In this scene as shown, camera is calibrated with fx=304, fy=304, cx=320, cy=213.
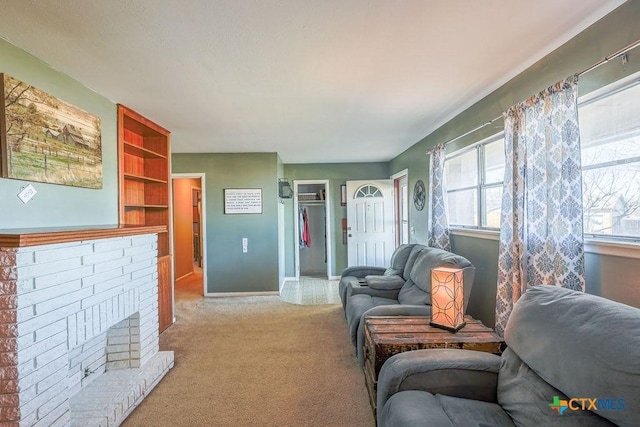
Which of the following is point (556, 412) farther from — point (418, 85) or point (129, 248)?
point (129, 248)

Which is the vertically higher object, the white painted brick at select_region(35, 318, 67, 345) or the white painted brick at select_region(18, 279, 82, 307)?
the white painted brick at select_region(18, 279, 82, 307)

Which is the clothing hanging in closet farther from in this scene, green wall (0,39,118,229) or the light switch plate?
the light switch plate

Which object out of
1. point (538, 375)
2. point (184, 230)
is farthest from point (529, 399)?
point (184, 230)

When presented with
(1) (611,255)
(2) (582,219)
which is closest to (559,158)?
(2) (582,219)

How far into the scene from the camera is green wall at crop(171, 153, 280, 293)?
4938 mm

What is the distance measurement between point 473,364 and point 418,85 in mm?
2005

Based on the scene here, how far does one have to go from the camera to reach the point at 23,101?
1.83 meters

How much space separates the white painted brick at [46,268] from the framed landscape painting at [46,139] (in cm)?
60

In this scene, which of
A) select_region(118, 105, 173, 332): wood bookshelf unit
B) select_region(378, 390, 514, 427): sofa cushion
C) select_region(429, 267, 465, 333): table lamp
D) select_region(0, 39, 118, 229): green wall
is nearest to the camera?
select_region(378, 390, 514, 427): sofa cushion

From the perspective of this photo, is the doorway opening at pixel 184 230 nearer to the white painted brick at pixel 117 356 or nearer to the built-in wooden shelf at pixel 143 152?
the built-in wooden shelf at pixel 143 152

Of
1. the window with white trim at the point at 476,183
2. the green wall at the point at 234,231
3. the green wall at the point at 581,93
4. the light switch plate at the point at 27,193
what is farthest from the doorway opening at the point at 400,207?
the light switch plate at the point at 27,193

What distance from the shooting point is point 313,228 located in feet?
21.8

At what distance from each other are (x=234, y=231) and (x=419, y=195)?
292cm

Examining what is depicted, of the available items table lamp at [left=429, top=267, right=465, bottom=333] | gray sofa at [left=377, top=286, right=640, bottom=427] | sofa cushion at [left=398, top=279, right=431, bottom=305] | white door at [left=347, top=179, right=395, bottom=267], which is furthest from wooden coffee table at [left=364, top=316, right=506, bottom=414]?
white door at [left=347, top=179, right=395, bottom=267]
